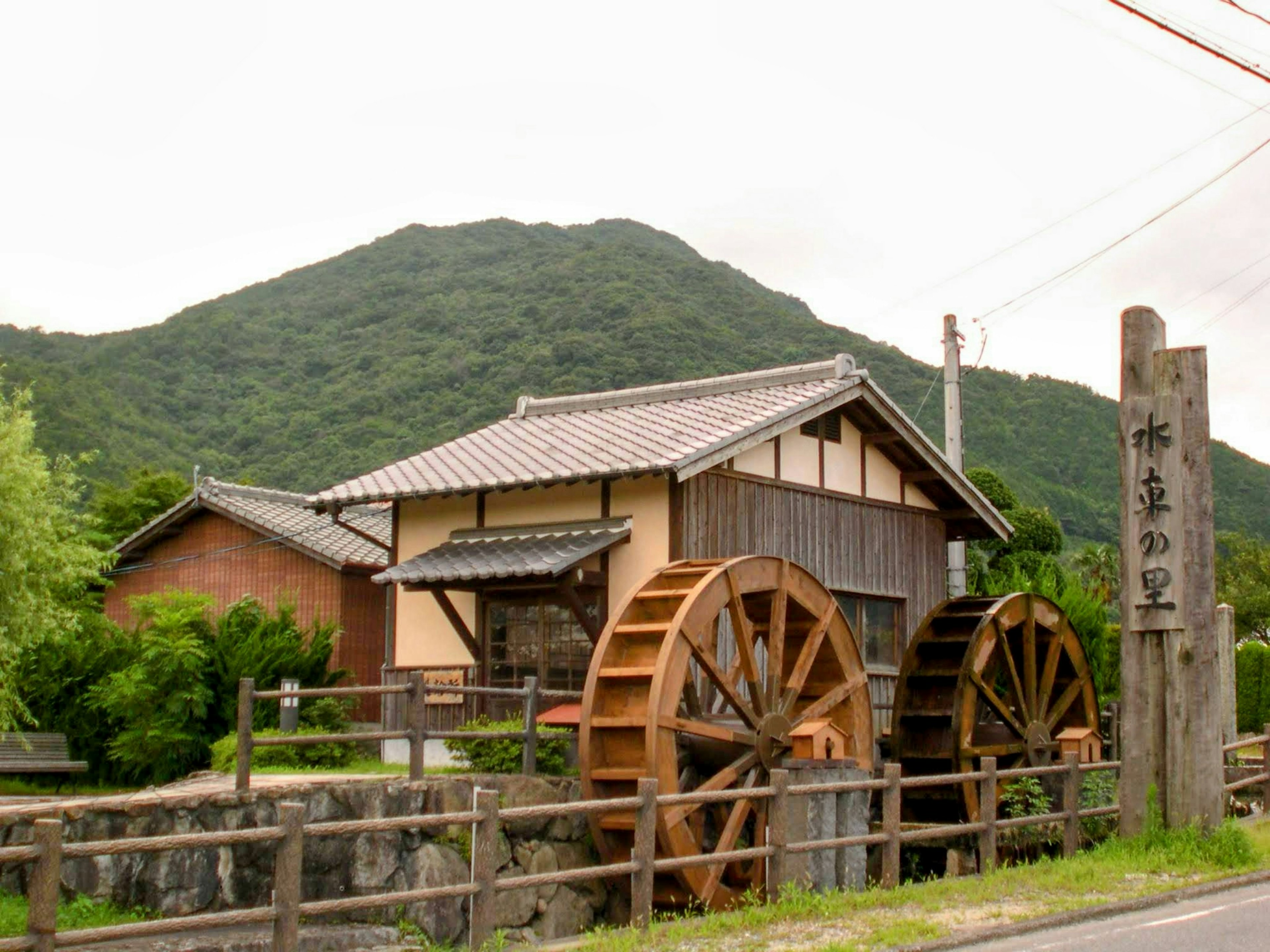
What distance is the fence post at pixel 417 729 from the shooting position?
12.2 meters

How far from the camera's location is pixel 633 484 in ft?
52.6

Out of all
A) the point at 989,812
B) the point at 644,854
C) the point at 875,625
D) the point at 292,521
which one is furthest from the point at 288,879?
the point at 292,521

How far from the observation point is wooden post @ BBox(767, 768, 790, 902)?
1036 cm

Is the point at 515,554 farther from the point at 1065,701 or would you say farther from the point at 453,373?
the point at 453,373

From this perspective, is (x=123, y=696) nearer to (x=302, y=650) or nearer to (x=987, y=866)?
(x=302, y=650)

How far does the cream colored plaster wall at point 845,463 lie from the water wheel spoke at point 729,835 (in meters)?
5.40

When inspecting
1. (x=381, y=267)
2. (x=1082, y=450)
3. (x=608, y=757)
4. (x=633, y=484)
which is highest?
(x=381, y=267)

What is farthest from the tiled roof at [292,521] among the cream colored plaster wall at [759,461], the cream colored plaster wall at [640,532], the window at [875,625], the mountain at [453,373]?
the mountain at [453,373]

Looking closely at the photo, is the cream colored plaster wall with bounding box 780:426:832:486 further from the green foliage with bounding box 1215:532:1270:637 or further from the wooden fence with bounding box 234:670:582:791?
the green foliage with bounding box 1215:532:1270:637

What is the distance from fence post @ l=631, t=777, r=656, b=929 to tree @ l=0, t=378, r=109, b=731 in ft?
32.4

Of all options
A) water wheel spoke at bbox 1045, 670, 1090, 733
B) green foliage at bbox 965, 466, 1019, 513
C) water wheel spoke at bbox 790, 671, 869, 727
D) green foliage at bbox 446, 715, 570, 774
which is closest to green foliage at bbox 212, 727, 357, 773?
green foliage at bbox 446, 715, 570, 774

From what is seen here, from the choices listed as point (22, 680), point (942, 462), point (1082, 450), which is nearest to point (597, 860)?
point (942, 462)

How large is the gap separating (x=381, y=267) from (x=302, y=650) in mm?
60046

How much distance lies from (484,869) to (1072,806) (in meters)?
6.98
